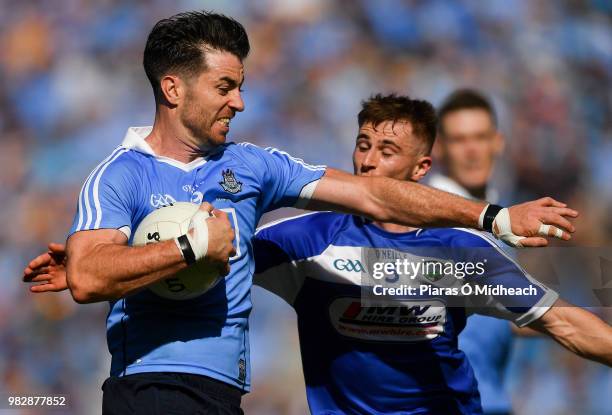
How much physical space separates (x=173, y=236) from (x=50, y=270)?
2.85 ft

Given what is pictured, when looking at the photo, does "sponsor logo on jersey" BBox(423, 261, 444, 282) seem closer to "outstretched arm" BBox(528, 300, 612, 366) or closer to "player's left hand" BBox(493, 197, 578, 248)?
"outstretched arm" BBox(528, 300, 612, 366)

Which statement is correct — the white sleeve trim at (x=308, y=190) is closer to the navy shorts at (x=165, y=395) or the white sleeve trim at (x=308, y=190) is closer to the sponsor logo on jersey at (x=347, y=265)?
the sponsor logo on jersey at (x=347, y=265)

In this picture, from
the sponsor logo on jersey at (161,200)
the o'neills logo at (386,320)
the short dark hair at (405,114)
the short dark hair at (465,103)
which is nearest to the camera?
Answer: the sponsor logo on jersey at (161,200)

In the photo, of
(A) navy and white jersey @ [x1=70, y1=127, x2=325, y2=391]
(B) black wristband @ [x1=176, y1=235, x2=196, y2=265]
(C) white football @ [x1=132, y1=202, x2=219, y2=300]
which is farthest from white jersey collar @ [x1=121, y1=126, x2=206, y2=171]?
(B) black wristband @ [x1=176, y1=235, x2=196, y2=265]

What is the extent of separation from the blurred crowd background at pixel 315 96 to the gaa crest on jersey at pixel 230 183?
3.69 meters

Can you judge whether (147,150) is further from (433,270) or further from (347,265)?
(433,270)

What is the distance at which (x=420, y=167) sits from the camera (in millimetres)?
5605

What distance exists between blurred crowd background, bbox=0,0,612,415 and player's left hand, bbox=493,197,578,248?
3970 millimetres

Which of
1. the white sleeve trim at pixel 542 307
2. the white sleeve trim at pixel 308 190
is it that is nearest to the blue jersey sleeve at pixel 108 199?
the white sleeve trim at pixel 308 190

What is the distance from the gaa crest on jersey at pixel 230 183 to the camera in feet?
13.4

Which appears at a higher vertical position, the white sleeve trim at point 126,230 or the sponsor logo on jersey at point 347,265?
→ the sponsor logo on jersey at point 347,265

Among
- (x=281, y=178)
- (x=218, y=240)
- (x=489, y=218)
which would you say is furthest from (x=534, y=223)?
(x=218, y=240)

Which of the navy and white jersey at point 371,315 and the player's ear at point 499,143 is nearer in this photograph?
the navy and white jersey at point 371,315

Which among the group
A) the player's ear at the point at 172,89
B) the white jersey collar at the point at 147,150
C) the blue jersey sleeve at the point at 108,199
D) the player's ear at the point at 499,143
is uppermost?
the player's ear at the point at 499,143
